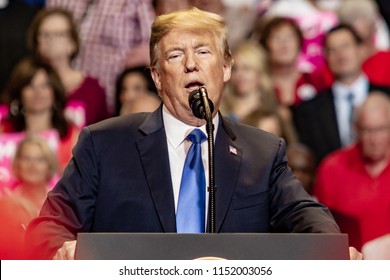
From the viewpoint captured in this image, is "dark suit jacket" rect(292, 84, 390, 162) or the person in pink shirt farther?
"dark suit jacket" rect(292, 84, 390, 162)

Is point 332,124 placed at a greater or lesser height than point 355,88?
lesser

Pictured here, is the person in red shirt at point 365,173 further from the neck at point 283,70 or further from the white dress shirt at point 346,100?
the neck at point 283,70

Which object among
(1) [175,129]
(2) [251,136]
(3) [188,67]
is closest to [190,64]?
(3) [188,67]

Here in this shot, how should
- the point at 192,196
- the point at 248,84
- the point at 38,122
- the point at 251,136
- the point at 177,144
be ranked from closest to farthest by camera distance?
the point at 192,196 → the point at 177,144 → the point at 251,136 → the point at 38,122 → the point at 248,84

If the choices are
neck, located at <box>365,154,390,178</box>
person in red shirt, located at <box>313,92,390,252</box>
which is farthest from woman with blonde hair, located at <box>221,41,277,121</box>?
neck, located at <box>365,154,390,178</box>

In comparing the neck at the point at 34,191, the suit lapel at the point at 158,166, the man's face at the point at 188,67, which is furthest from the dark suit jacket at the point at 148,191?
the neck at the point at 34,191

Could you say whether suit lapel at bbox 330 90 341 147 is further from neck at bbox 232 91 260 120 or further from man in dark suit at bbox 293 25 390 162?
neck at bbox 232 91 260 120

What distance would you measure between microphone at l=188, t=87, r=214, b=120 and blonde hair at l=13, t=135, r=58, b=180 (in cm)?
292

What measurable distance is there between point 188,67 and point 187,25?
133 millimetres

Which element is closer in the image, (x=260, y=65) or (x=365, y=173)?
(x=365, y=173)

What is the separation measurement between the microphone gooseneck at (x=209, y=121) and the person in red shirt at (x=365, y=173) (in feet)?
10.1

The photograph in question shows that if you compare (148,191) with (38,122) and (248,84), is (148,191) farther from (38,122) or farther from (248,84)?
(248,84)

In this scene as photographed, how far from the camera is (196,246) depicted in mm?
2311

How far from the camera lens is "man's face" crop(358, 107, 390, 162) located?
5773mm
